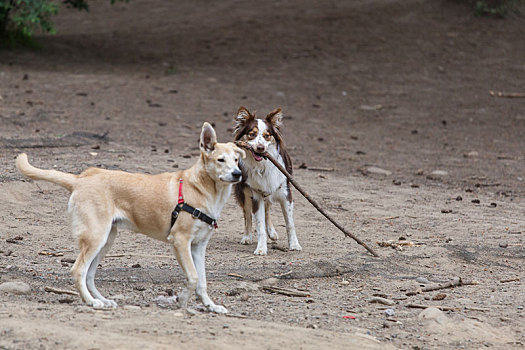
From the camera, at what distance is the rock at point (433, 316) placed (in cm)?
604

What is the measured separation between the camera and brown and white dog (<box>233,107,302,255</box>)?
8352mm

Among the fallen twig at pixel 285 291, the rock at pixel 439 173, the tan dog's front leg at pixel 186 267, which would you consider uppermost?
the tan dog's front leg at pixel 186 267

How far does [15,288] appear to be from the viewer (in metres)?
6.20

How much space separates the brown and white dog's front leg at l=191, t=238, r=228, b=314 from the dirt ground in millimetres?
219

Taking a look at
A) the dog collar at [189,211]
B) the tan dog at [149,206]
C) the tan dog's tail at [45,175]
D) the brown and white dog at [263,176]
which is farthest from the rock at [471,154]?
the tan dog's tail at [45,175]

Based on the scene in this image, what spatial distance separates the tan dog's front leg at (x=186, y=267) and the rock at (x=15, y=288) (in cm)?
134

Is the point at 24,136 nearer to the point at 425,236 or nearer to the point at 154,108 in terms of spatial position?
the point at 154,108

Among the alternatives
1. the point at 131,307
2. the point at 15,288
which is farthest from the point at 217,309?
the point at 15,288

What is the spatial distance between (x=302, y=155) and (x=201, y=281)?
7.97 m

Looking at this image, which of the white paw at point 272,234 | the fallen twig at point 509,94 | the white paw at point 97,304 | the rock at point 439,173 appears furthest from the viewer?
the fallen twig at point 509,94

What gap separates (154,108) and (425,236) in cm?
838

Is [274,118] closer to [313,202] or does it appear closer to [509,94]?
[313,202]

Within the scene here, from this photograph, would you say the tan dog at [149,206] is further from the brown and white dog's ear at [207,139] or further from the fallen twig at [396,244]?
the fallen twig at [396,244]

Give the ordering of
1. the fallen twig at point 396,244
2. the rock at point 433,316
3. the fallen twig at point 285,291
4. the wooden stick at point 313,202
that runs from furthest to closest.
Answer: the fallen twig at point 396,244 < the wooden stick at point 313,202 < the fallen twig at point 285,291 < the rock at point 433,316
